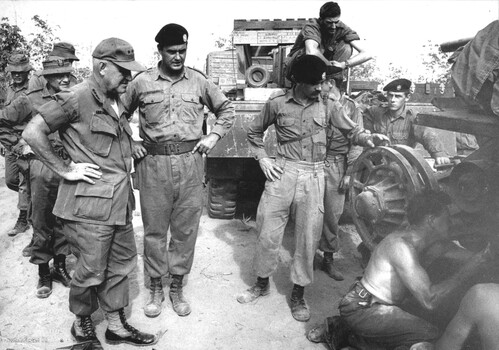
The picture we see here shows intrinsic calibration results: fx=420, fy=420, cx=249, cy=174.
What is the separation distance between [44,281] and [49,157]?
5.61 ft

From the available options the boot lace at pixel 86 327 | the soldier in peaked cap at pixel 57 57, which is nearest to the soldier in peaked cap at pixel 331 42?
the soldier in peaked cap at pixel 57 57

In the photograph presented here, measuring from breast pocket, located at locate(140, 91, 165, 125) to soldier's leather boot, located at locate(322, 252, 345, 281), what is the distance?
90.5 inches

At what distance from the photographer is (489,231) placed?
2617 millimetres

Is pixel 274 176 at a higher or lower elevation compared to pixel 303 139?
lower

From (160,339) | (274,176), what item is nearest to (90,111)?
(274,176)

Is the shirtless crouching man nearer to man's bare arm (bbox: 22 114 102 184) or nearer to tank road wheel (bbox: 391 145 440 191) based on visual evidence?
tank road wheel (bbox: 391 145 440 191)

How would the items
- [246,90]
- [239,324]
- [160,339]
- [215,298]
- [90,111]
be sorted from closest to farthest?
[90,111] → [160,339] → [239,324] → [215,298] → [246,90]

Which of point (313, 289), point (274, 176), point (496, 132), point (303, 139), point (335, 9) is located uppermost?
point (335, 9)

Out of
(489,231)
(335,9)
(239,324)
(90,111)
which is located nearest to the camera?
(489,231)

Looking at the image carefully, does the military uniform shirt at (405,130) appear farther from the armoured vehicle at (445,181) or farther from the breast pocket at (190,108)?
the breast pocket at (190,108)

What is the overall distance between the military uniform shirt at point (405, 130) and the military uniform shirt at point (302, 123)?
5.70 feet

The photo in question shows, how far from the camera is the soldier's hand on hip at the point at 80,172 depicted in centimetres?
276

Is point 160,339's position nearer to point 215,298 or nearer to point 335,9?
point 215,298

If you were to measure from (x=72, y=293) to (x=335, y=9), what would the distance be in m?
3.88
